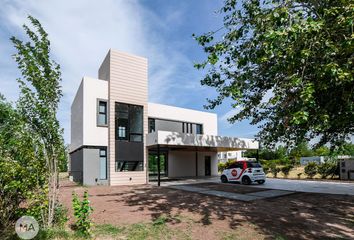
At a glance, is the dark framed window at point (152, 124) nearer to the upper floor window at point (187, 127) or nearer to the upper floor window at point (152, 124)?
the upper floor window at point (152, 124)

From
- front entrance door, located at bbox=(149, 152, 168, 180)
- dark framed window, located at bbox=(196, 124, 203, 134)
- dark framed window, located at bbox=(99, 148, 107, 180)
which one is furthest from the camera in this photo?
dark framed window, located at bbox=(196, 124, 203, 134)

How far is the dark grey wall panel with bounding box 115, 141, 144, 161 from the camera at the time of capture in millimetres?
17986

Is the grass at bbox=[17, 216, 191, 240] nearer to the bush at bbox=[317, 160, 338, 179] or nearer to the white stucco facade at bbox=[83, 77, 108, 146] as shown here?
the white stucco facade at bbox=[83, 77, 108, 146]

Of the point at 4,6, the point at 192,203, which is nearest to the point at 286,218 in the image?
the point at 192,203

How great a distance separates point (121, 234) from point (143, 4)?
Answer: 26.5 feet

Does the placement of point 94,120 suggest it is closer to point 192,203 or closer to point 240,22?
point 192,203

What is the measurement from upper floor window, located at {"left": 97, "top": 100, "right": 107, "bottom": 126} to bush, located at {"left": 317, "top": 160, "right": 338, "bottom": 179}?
17609 mm

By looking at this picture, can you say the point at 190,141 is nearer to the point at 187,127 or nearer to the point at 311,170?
the point at 187,127

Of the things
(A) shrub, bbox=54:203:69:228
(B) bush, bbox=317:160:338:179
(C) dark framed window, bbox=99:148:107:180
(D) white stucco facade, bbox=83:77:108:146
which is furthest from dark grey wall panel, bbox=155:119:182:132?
(A) shrub, bbox=54:203:69:228

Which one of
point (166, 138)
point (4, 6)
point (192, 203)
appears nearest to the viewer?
point (4, 6)

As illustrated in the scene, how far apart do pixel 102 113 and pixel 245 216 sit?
13.2m

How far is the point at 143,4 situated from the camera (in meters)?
9.88

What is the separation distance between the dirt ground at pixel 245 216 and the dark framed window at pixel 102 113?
8.06 metres

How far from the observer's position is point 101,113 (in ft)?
59.3
